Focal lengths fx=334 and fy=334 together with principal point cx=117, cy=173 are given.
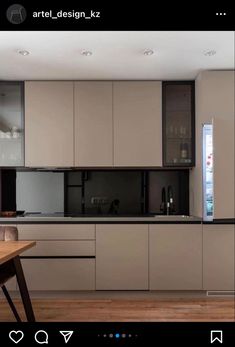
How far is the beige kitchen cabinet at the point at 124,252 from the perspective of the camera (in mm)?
3010

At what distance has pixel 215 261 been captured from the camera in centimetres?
298

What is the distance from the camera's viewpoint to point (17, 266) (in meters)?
2.04

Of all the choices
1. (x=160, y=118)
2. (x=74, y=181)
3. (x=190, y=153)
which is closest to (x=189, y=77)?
(x=160, y=118)

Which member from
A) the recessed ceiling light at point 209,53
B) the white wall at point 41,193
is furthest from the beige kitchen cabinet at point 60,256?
the recessed ceiling light at point 209,53

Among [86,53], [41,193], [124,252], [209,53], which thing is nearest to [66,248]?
[124,252]

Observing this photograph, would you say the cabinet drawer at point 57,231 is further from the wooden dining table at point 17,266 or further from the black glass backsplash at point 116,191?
the wooden dining table at point 17,266

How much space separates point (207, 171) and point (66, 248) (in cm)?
144

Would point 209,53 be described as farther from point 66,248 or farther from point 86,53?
point 66,248

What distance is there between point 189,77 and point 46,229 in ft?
6.45
